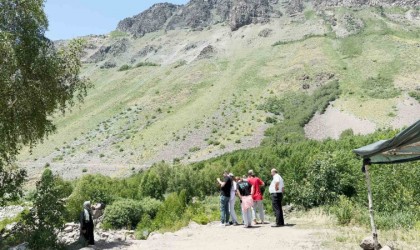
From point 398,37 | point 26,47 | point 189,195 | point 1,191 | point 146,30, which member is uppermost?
point 146,30

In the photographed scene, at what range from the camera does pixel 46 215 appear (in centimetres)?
1358

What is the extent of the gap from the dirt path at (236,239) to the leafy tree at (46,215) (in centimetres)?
158

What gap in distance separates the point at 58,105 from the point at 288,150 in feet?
66.0

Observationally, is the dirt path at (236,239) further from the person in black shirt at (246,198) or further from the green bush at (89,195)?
the green bush at (89,195)

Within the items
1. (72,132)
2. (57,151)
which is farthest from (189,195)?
(72,132)

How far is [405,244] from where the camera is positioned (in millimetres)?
10281

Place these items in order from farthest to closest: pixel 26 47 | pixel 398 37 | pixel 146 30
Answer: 1. pixel 146 30
2. pixel 398 37
3. pixel 26 47

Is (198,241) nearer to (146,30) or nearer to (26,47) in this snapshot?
(26,47)

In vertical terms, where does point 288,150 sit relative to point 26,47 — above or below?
below

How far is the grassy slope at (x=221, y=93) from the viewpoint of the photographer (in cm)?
6197

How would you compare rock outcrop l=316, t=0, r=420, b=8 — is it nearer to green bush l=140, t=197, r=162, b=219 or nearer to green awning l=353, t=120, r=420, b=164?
green bush l=140, t=197, r=162, b=219

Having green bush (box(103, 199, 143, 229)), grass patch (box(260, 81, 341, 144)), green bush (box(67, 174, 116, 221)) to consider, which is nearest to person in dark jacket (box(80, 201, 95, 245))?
green bush (box(103, 199, 143, 229))

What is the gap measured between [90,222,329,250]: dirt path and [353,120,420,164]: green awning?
9.28ft

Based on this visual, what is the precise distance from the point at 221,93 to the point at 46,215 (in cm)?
6823
